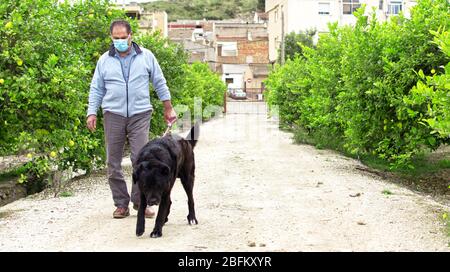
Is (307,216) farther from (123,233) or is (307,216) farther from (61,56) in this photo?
(61,56)

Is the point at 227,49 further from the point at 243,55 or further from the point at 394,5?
the point at 394,5

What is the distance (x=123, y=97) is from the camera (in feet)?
26.1

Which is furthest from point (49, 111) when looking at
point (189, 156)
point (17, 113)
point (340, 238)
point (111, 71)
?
point (340, 238)

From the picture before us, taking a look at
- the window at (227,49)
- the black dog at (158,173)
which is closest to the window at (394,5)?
the window at (227,49)

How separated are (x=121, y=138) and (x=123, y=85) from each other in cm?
62

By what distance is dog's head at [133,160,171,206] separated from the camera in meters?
6.64

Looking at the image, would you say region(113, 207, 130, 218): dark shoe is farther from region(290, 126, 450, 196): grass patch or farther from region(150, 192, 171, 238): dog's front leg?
region(290, 126, 450, 196): grass patch

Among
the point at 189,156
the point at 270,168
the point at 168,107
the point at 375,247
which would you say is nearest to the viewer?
the point at 375,247

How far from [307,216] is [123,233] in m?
2.26

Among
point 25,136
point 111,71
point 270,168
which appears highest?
point 111,71

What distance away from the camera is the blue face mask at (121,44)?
7.81 meters

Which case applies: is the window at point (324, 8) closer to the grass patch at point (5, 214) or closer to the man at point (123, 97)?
the grass patch at point (5, 214)

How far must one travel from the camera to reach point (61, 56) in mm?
10320

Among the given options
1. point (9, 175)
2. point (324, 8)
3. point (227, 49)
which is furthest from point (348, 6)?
point (9, 175)
